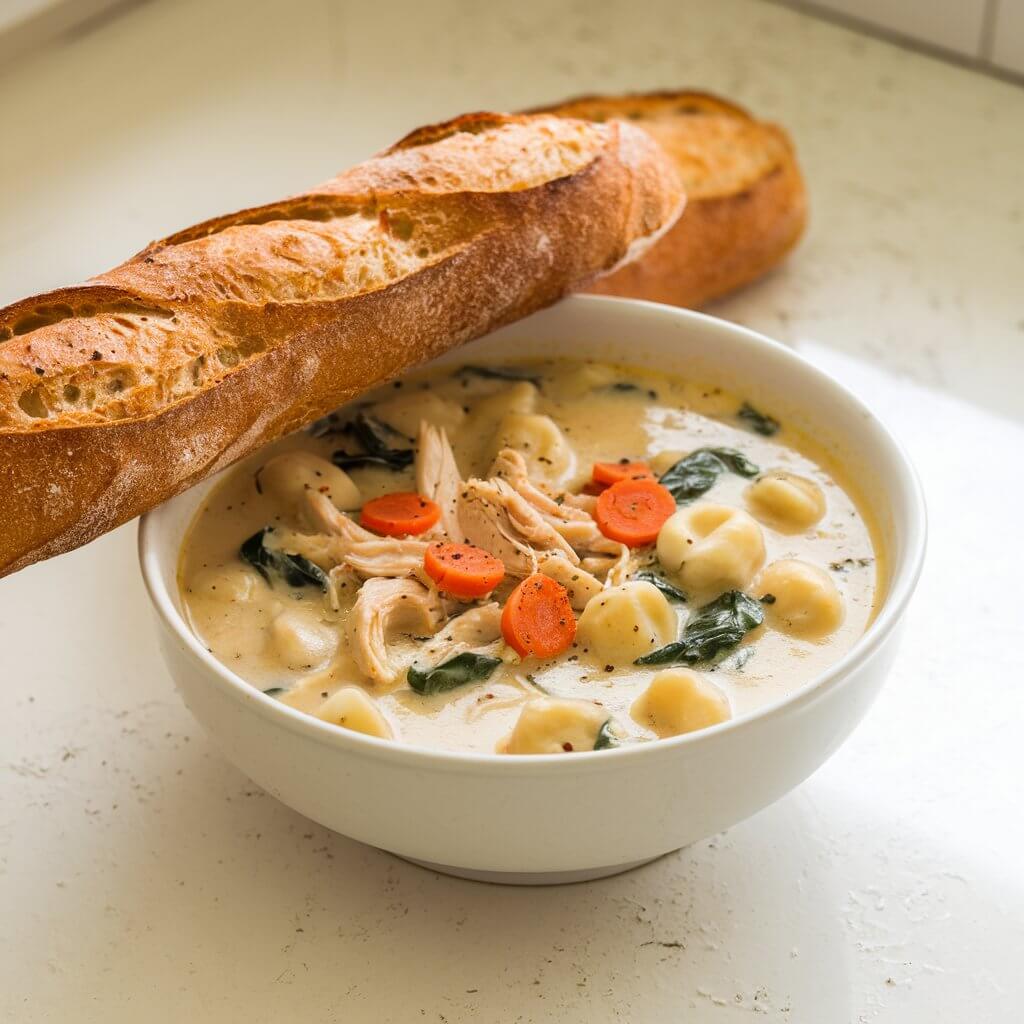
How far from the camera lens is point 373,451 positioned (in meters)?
2.33

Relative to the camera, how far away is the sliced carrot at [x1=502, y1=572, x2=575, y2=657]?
6.30ft

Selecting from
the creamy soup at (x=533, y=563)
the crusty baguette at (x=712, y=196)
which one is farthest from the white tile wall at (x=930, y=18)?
the creamy soup at (x=533, y=563)

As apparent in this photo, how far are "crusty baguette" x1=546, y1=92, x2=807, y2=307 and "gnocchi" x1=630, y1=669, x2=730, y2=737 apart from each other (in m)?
1.16

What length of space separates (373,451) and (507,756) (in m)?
0.82

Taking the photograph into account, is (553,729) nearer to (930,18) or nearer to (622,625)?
(622,625)

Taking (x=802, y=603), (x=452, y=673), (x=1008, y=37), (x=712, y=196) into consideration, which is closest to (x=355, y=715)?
(x=452, y=673)

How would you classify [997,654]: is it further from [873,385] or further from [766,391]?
[873,385]

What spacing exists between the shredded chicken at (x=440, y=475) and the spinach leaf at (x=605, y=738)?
454 mm

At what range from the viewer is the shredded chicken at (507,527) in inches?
81.1

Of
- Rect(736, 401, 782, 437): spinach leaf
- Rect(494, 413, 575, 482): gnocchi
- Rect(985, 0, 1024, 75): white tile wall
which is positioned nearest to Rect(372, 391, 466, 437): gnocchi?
Rect(494, 413, 575, 482): gnocchi

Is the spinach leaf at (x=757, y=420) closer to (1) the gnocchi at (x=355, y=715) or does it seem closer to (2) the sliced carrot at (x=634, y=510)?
(2) the sliced carrot at (x=634, y=510)

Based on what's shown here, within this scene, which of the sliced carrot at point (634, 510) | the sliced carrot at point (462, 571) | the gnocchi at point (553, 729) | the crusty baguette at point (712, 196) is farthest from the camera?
the crusty baguette at point (712, 196)

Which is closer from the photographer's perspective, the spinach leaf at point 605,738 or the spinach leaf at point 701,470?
the spinach leaf at point 605,738

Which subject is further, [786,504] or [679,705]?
[786,504]
